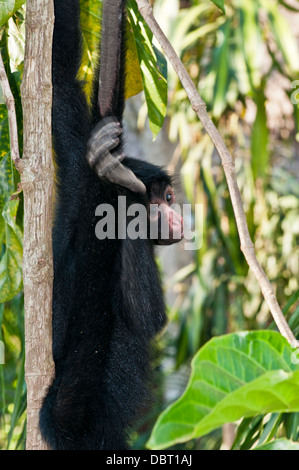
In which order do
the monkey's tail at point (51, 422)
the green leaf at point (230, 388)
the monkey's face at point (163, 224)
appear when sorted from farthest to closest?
the monkey's face at point (163, 224)
the monkey's tail at point (51, 422)
the green leaf at point (230, 388)

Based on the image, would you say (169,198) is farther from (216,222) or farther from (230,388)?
(216,222)

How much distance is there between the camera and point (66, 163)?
154 cm

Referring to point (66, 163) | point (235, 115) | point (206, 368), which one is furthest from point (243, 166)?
point (206, 368)

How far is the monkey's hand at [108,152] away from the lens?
1159 mm

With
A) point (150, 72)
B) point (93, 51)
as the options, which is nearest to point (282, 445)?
point (150, 72)

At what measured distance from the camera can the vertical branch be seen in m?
1.13

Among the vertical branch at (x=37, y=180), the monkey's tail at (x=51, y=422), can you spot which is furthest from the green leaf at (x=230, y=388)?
the monkey's tail at (x=51, y=422)

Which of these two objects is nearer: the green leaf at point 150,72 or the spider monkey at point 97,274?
the spider monkey at point 97,274

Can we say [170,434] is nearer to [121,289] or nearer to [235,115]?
[121,289]

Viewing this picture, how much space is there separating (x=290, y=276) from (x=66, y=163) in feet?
7.97

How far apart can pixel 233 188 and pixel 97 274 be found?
0.42 m

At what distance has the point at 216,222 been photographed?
3357 millimetres

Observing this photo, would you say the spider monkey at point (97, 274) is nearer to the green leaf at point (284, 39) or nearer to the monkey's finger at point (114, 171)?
the monkey's finger at point (114, 171)

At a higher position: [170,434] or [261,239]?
[261,239]
